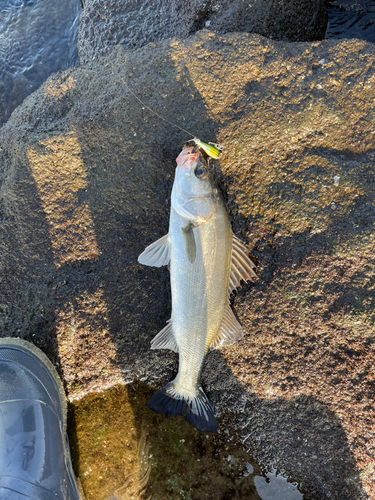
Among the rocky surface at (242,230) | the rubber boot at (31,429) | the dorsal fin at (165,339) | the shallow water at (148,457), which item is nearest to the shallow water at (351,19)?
the rocky surface at (242,230)

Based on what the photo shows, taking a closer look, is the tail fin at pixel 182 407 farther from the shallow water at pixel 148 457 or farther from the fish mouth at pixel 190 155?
the fish mouth at pixel 190 155

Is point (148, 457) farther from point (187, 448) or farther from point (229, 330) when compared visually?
point (229, 330)

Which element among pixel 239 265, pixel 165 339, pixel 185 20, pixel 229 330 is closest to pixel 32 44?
pixel 185 20

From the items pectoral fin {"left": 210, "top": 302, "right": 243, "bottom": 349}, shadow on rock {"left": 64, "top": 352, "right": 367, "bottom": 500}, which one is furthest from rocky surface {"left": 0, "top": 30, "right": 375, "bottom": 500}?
pectoral fin {"left": 210, "top": 302, "right": 243, "bottom": 349}

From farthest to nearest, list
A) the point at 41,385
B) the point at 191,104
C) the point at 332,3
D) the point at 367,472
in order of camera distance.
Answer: the point at 332,3
the point at 191,104
the point at 41,385
the point at 367,472

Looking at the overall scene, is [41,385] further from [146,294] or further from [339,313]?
[339,313]

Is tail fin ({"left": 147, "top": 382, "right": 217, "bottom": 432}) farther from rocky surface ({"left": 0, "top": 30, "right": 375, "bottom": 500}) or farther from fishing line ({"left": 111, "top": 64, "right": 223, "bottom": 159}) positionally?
fishing line ({"left": 111, "top": 64, "right": 223, "bottom": 159})

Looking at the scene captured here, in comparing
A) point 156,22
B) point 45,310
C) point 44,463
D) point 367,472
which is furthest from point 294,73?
point 44,463
